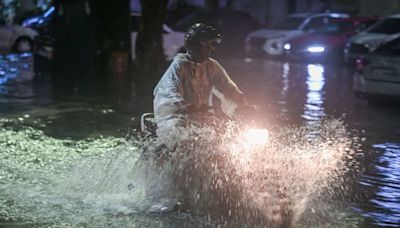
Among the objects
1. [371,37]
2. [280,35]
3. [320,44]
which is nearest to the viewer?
[371,37]

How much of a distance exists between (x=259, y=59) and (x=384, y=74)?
13.5 m

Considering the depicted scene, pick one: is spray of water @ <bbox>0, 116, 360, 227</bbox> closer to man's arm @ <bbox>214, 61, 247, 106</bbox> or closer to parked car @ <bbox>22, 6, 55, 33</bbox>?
man's arm @ <bbox>214, 61, 247, 106</bbox>

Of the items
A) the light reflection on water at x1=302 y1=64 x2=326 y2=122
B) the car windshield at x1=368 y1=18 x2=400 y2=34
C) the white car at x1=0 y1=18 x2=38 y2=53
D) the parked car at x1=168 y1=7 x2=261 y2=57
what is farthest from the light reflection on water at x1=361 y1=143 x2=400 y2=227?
the white car at x1=0 y1=18 x2=38 y2=53

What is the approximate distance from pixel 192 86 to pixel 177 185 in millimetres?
856

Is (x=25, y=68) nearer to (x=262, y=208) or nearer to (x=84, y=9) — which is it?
(x=84, y=9)

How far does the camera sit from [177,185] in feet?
19.7

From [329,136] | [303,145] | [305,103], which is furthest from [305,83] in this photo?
[303,145]

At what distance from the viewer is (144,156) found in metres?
6.22

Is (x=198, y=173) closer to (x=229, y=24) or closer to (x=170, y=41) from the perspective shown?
(x=170, y=41)

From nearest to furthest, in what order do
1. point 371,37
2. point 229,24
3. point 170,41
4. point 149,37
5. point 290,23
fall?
point 149,37 → point 371,37 → point 170,41 → point 290,23 → point 229,24

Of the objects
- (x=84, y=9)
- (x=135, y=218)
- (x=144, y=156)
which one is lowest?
(x=135, y=218)

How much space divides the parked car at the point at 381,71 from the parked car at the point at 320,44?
11.3 m

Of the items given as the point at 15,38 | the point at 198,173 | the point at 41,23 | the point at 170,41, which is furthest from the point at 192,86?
the point at 41,23

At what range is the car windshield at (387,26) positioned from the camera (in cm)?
2230
